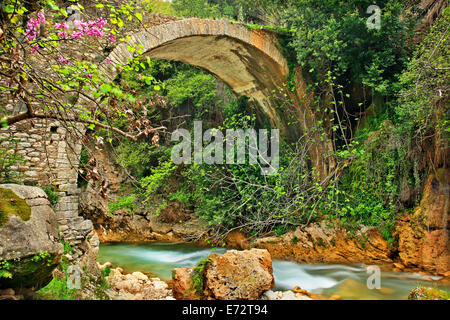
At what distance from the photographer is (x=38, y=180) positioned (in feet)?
14.2

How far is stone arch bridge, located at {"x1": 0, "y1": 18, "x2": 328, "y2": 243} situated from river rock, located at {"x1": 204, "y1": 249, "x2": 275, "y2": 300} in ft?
7.70

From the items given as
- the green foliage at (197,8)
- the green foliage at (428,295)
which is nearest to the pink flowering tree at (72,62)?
the green foliage at (428,295)

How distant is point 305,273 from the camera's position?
18.0ft

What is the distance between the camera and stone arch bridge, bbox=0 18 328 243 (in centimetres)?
432

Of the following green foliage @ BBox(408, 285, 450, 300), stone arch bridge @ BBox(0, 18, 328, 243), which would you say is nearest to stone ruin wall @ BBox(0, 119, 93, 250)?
stone arch bridge @ BBox(0, 18, 328, 243)

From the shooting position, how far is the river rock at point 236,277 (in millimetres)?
3725

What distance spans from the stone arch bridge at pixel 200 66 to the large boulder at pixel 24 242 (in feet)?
3.88

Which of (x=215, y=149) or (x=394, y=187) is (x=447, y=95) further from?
(x=215, y=149)

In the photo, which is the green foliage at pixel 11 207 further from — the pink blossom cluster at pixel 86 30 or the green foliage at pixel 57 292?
the pink blossom cluster at pixel 86 30

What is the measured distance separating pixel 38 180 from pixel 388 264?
6.21 metres

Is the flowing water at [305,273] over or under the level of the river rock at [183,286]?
under

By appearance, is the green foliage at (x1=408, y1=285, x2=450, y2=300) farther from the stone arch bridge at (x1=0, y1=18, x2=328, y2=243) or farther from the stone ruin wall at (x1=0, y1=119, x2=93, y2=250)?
the stone ruin wall at (x1=0, y1=119, x2=93, y2=250)

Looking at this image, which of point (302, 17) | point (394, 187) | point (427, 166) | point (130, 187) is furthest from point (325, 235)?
point (130, 187)

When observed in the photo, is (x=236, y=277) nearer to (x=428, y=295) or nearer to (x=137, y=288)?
(x=137, y=288)
